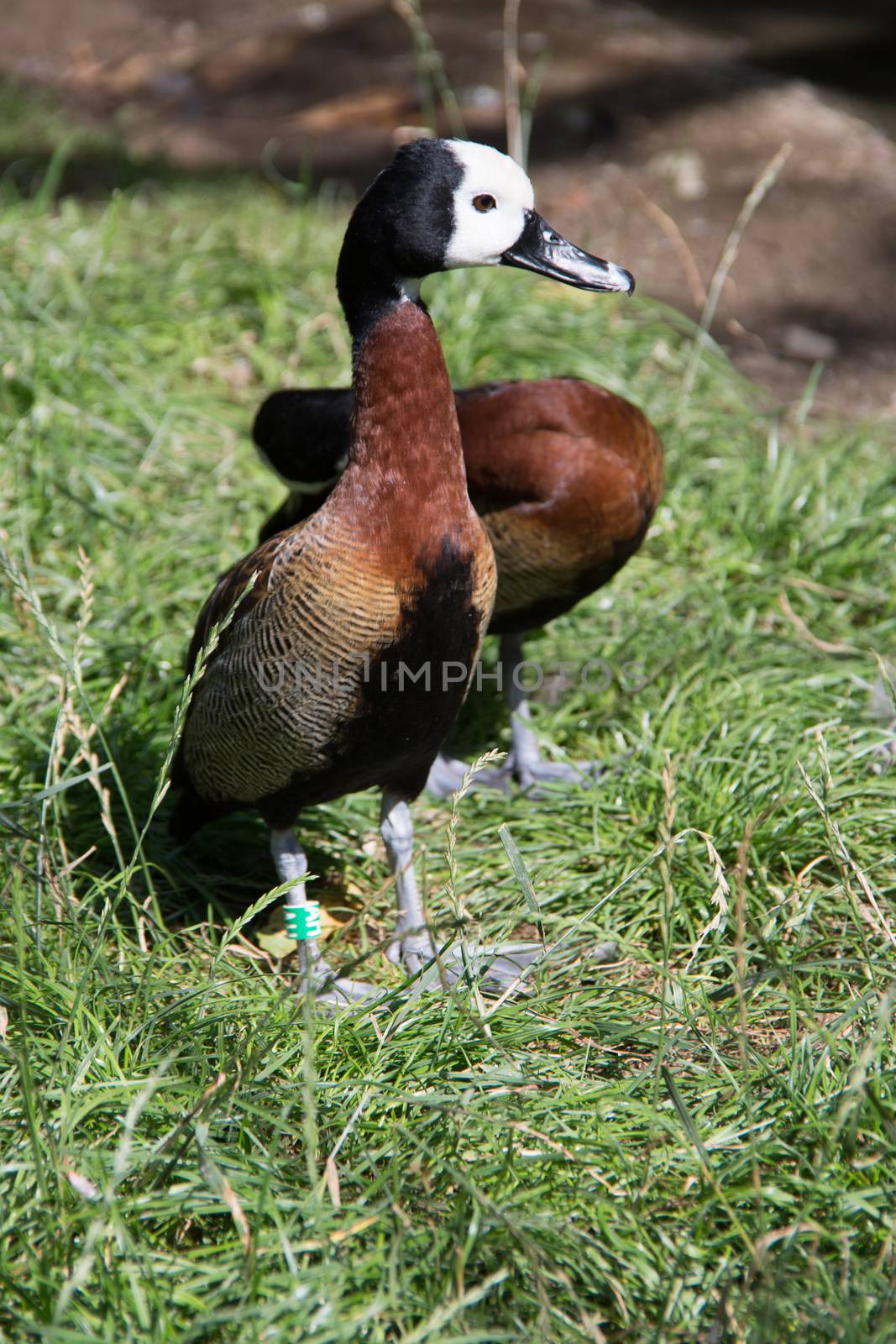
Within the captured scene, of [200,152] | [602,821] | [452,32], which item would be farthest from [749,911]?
[452,32]

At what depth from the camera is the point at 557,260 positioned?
242 centimetres

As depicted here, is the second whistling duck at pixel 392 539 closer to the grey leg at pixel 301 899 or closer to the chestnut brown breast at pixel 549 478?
the grey leg at pixel 301 899

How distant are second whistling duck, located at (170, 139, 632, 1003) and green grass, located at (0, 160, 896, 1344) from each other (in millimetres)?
320

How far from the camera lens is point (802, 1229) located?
6.13 feet

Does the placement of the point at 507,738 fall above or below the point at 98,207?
below

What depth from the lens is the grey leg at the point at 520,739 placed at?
11.2 feet

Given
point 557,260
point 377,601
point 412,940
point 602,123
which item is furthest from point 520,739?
point 602,123

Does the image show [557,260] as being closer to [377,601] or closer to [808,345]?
[377,601]

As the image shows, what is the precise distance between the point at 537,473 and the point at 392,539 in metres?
0.90

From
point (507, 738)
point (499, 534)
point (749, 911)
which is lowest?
point (507, 738)

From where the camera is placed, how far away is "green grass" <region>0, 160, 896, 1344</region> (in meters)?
1.83

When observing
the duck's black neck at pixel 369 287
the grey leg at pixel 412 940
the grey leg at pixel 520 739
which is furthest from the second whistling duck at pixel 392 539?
the grey leg at pixel 520 739

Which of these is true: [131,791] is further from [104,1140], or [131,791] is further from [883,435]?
[883,435]

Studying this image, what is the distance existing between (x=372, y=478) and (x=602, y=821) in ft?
3.83
